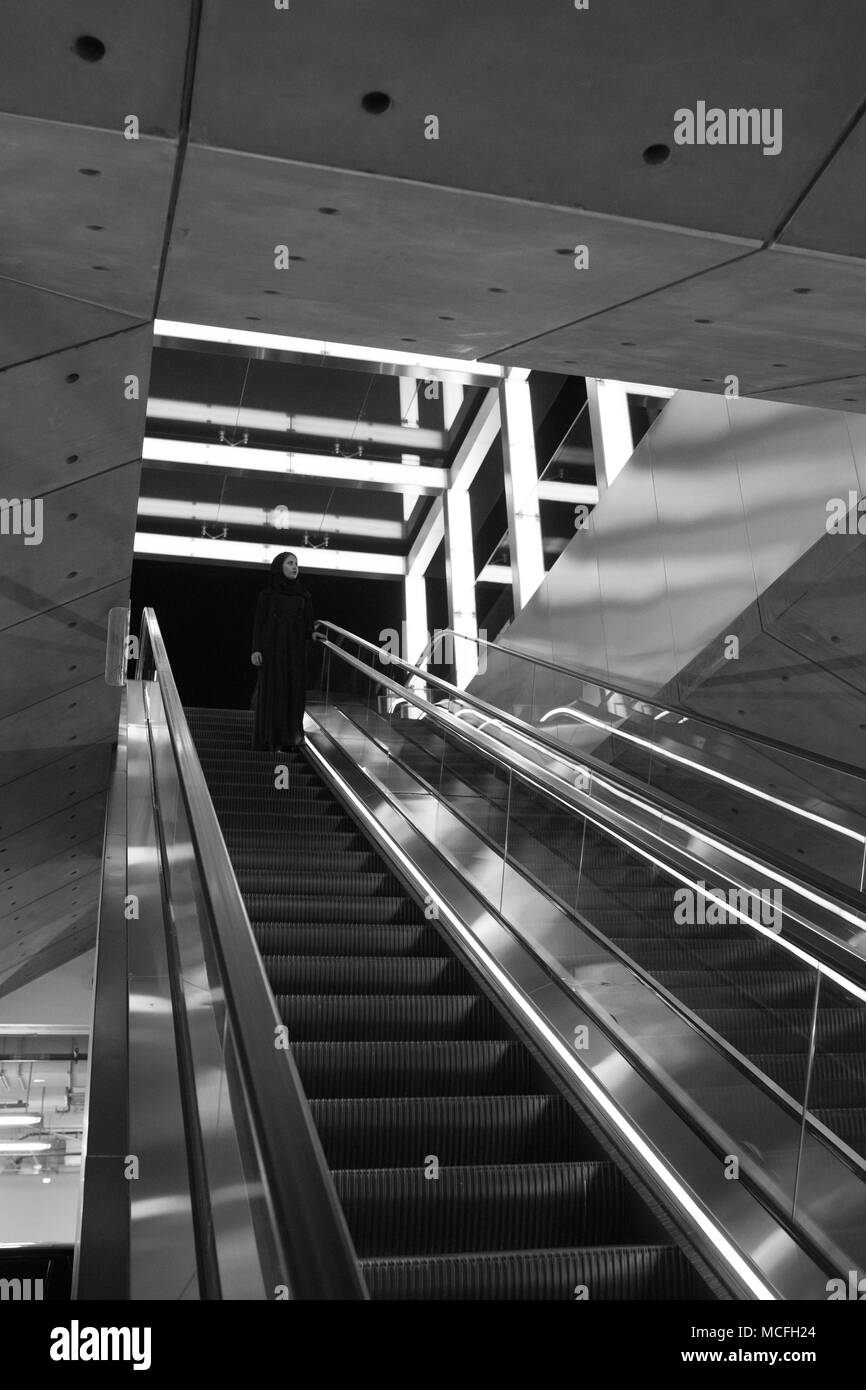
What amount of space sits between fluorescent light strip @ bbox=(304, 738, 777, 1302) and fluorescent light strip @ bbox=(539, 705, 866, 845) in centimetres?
187

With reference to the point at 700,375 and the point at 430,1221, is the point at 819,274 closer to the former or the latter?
the point at 700,375

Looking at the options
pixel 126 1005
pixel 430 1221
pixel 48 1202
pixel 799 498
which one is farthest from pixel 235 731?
pixel 48 1202

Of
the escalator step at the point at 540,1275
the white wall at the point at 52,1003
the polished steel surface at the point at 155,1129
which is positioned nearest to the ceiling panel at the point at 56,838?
the white wall at the point at 52,1003

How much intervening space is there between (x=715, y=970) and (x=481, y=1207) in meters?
1.12

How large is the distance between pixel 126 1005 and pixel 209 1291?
2.27 m

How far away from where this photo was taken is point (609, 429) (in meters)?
12.3

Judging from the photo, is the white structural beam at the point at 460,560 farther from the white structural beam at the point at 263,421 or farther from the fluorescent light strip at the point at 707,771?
the fluorescent light strip at the point at 707,771

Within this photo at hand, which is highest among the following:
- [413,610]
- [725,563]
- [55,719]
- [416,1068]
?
[413,610]

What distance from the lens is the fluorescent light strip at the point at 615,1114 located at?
3.48 metres

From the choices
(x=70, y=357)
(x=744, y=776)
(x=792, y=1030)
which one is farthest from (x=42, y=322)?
(x=744, y=776)

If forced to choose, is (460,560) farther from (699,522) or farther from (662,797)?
(662,797)

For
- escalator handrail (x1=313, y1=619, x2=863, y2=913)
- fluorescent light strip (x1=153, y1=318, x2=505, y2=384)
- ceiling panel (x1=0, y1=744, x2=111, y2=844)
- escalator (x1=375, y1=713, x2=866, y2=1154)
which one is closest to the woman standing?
escalator handrail (x1=313, y1=619, x2=863, y2=913)

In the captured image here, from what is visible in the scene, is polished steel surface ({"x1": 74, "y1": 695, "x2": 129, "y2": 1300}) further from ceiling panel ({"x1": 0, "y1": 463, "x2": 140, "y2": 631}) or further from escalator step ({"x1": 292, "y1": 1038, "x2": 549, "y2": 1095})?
ceiling panel ({"x1": 0, "y1": 463, "x2": 140, "y2": 631})

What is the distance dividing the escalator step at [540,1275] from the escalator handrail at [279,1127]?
1103 mm
